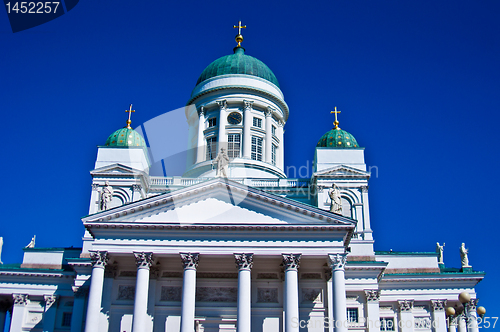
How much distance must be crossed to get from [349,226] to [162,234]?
391 inches

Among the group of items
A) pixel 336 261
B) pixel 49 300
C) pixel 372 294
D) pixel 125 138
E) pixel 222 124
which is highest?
pixel 222 124

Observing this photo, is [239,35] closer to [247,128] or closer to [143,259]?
[247,128]

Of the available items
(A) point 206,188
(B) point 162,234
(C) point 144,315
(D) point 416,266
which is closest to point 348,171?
(D) point 416,266

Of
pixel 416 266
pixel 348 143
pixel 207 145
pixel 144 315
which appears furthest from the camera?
pixel 207 145

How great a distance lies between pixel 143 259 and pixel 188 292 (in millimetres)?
2988

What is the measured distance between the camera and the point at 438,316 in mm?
37438

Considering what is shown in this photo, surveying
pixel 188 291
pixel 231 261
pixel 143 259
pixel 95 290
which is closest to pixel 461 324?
pixel 231 261

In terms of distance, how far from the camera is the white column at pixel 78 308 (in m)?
32.8

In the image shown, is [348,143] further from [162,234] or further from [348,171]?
[162,234]

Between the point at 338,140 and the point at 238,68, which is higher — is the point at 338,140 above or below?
below

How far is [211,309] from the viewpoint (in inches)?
1248

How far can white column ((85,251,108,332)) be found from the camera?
28016 mm

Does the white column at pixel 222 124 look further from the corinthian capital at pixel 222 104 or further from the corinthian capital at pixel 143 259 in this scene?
the corinthian capital at pixel 143 259

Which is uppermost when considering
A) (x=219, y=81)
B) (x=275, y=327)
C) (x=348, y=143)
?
(x=219, y=81)
